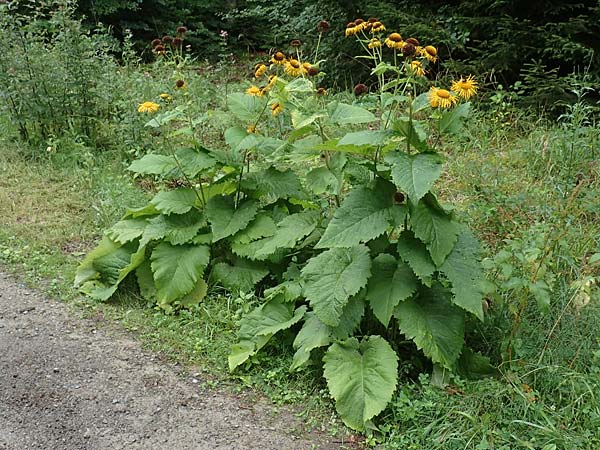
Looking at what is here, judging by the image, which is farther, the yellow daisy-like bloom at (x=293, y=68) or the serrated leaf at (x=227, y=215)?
the serrated leaf at (x=227, y=215)

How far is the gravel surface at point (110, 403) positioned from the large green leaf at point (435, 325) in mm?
596

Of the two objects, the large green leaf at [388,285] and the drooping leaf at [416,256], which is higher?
the drooping leaf at [416,256]

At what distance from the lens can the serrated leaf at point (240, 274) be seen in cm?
388

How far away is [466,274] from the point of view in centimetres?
305

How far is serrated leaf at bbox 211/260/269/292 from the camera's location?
3.88 meters

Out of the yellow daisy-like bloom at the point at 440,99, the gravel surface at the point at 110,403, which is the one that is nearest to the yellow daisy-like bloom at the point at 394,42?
the yellow daisy-like bloom at the point at 440,99

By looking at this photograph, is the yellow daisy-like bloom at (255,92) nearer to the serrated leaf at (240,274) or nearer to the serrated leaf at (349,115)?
the serrated leaf at (349,115)

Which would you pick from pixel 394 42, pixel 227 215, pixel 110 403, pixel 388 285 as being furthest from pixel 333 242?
pixel 110 403

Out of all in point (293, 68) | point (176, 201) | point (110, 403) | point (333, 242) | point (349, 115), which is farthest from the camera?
point (176, 201)

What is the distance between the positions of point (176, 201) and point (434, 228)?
1614mm

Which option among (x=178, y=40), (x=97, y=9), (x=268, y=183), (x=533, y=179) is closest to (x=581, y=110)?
(x=533, y=179)

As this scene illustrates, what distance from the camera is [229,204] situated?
4062 mm

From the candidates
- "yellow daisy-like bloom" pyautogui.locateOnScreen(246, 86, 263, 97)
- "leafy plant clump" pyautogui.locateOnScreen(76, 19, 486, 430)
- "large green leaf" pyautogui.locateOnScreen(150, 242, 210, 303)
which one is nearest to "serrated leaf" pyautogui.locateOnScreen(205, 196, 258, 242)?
"leafy plant clump" pyautogui.locateOnScreen(76, 19, 486, 430)

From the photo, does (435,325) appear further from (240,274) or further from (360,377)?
(240,274)
